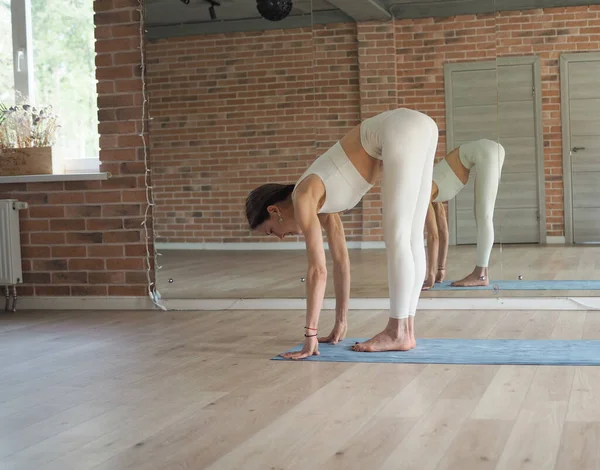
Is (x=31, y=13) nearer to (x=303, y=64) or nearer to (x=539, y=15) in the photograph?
(x=303, y=64)

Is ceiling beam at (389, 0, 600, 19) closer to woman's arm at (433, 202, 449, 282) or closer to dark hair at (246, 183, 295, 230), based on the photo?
woman's arm at (433, 202, 449, 282)

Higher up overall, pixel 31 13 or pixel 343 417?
pixel 31 13

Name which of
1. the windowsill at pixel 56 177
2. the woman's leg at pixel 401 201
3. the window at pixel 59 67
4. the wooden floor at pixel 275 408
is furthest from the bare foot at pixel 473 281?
the window at pixel 59 67

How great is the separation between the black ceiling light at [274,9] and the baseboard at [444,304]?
1.64 m

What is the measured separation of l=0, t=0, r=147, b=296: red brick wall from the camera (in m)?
4.99

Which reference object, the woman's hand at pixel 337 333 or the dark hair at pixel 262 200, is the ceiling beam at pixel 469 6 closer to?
the dark hair at pixel 262 200

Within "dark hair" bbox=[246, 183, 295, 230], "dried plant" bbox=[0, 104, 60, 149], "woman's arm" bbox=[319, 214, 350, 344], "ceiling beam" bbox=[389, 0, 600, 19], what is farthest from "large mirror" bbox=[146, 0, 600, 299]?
"dark hair" bbox=[246, 183, 295, 230]

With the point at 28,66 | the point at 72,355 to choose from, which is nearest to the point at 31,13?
the point at 28,66

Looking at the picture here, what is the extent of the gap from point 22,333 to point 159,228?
3.59 ft

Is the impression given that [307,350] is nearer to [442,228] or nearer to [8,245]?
[442,228]

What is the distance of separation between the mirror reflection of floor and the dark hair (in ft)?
4.61

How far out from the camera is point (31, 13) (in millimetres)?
5500

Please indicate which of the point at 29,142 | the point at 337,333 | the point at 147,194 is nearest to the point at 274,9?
the point at 147,194

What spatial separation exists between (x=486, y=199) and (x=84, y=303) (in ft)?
8.10
